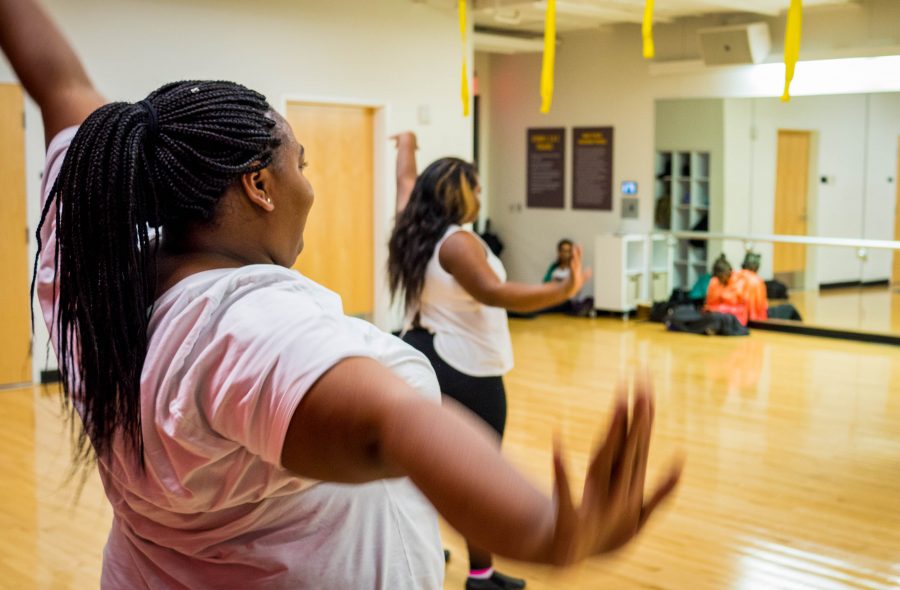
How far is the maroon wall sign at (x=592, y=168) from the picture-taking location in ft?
38.5

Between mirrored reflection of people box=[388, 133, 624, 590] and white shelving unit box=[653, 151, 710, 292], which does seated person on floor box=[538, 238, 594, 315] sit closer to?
white shelving unit box=[653, 151, 710, 292]

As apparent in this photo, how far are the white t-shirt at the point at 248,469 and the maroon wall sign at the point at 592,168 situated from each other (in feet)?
35.9

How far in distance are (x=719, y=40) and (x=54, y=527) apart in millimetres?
8272

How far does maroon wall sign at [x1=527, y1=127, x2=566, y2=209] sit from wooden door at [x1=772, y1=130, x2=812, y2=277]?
2.59 meters

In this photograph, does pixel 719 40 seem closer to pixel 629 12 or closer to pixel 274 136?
pixel 629 12

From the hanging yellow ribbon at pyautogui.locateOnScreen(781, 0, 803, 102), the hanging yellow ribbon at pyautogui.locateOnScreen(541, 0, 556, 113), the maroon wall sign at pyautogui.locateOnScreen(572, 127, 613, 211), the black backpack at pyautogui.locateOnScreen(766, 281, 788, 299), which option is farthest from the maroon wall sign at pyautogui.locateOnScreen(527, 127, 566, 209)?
the hanging yellow ribbon at pyautogui.locateOnScreen(781, 0, 803, 102)

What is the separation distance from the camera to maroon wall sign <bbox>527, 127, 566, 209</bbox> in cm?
1216

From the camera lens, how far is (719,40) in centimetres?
1034

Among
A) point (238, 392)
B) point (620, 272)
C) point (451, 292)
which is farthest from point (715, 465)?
point (620, 272)

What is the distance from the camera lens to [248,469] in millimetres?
938

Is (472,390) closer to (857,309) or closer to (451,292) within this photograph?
(451,292)

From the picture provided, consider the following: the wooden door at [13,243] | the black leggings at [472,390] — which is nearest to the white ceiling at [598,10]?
the wooden door at [13,243]

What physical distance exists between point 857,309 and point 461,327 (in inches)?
302

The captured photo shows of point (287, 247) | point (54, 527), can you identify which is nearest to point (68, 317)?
point (287, 247)
